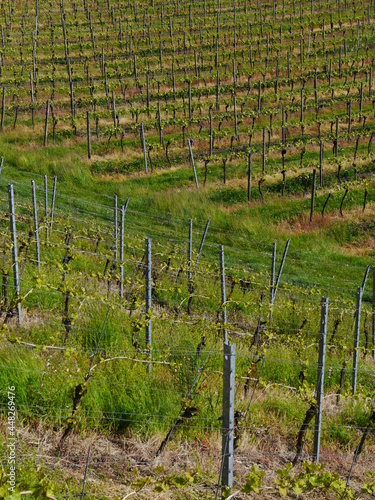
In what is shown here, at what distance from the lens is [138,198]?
18.9m

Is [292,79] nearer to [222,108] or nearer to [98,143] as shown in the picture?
[222,108]

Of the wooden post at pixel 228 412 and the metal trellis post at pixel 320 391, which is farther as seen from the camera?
the metal trellis post at pixel 320 391

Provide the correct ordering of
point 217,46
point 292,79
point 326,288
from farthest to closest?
point 217,46, point 292,79, point 326,288

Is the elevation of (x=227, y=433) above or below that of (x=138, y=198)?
above

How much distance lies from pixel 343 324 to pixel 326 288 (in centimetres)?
230

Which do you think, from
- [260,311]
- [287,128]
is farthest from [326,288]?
[287,128]

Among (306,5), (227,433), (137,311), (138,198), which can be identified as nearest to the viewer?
(227,433)

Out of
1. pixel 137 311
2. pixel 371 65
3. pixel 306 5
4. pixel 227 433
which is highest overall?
pixel 306 5

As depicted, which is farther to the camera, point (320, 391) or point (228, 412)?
point (320, 391)

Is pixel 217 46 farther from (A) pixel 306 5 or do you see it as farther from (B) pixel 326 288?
(B) pixel 326 288

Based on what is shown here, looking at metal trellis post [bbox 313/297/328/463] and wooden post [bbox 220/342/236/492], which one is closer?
wooden post [bbox 220/342/236/492]

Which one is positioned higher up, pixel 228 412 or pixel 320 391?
pixel 228 412

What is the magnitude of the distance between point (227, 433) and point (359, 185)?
1590 cm

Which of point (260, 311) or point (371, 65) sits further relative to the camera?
point (371, 65)
